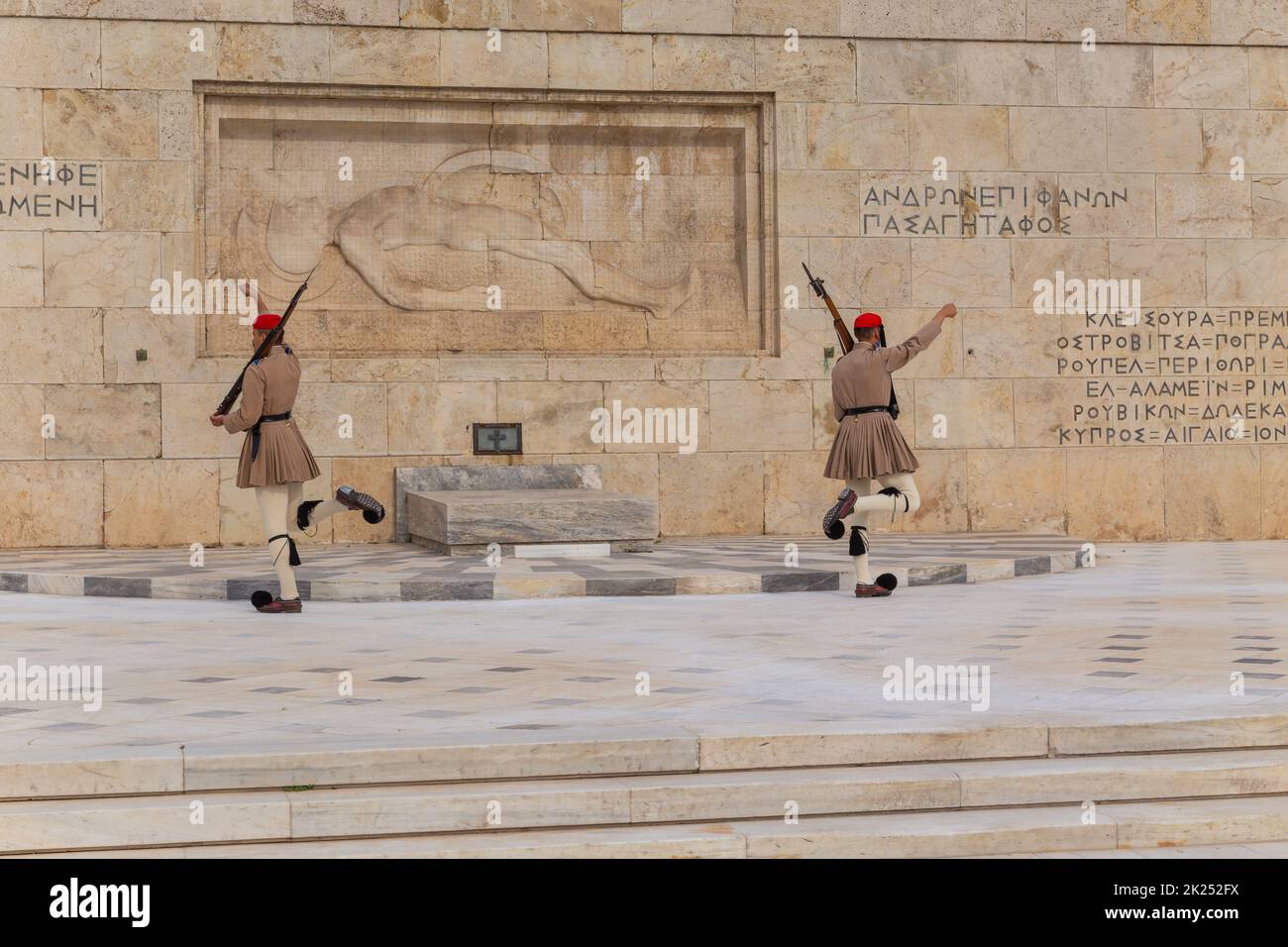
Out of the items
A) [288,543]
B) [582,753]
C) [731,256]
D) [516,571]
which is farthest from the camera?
[731,256]

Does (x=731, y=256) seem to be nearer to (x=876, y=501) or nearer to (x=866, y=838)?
(x=876, y=501)

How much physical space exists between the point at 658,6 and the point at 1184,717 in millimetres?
11480

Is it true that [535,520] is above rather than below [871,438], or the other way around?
below

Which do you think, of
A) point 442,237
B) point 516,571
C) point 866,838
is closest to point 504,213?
point 442,237

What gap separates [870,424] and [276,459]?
3.83 metres

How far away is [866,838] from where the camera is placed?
16.9 feet

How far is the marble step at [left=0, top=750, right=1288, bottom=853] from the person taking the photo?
5113 millimetres

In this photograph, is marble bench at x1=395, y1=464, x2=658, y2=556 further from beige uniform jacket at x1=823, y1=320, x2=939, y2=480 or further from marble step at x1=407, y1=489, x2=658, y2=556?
beige uniform jacket at x1=823, y1=320, x2=939, y2=480

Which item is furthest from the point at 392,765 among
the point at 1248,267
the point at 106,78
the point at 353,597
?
the point at 1248,267

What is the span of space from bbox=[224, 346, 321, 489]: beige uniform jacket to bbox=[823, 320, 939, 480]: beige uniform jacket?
347cm

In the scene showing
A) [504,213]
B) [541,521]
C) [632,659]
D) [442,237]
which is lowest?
[632,659]

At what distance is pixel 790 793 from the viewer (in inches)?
214

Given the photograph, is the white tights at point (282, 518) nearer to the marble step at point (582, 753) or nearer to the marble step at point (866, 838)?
the marble step at point (582, 753)

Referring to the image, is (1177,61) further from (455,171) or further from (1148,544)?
(455,171)
